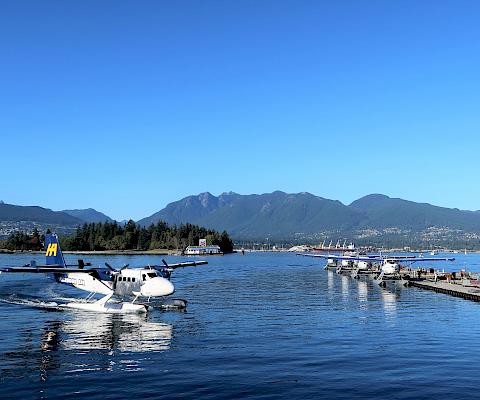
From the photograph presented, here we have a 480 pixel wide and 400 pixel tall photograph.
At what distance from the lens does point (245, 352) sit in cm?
3019


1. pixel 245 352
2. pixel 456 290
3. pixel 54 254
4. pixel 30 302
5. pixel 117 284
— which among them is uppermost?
pixel 54 254

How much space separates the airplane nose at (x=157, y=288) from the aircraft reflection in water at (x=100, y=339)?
2.01 m

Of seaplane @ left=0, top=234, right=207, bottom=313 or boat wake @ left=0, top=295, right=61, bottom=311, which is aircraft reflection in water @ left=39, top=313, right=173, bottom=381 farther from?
boat wake @ left=0, top=295, right=61, bottom=311

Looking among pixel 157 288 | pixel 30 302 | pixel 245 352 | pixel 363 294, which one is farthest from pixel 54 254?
pixel 363 294

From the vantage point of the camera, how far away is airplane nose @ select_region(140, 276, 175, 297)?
4350 cm

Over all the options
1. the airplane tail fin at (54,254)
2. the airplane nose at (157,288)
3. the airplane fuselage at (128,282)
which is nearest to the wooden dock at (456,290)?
the airplane nose at (157,288)

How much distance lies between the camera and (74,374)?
2523 centimetres

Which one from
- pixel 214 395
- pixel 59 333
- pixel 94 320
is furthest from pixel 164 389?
pixel 94 320

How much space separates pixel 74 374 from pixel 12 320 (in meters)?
19.3

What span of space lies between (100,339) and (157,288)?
10.0 m

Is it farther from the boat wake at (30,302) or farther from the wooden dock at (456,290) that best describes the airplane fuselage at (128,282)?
the wooden dock at (456,290)

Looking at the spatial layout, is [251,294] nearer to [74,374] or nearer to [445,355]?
[445,355]

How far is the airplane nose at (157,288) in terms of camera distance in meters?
43.5

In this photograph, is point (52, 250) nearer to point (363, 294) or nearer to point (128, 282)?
→ point (128, 282)
